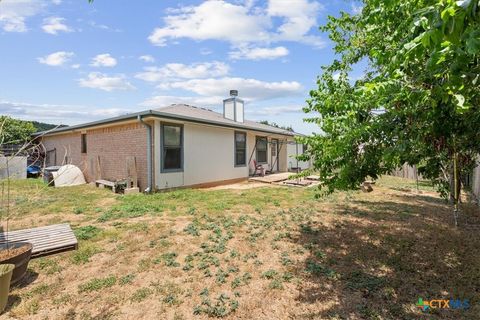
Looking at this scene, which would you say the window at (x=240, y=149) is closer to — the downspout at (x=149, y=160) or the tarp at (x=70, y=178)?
the downspout at (x=149, y=160)

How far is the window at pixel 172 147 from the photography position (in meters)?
10.1

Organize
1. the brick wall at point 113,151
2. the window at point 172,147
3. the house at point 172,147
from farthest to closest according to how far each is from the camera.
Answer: the brick wall at point 113,151 < the window at point 172,147 < the house at point 172,147

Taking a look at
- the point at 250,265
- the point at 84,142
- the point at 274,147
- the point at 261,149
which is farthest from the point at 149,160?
the point at 274,147

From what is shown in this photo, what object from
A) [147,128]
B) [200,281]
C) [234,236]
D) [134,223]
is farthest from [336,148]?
[147,128]

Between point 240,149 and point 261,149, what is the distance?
237 centimetres

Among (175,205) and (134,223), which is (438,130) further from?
(175,205)

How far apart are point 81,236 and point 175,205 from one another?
9.48 ft

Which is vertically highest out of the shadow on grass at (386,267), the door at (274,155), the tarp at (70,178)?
the door at (274,155)

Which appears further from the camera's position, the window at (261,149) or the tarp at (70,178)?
the window at (261,149)

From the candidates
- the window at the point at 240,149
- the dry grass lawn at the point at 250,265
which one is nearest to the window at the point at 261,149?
the window at the point at 240,149

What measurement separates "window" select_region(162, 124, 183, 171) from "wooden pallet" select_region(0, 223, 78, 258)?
534cm

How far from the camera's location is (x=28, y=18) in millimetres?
3252

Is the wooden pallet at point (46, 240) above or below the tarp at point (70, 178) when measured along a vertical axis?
below

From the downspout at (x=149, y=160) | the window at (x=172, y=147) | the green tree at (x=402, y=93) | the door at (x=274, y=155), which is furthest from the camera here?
the door at (x=274, y=155)
